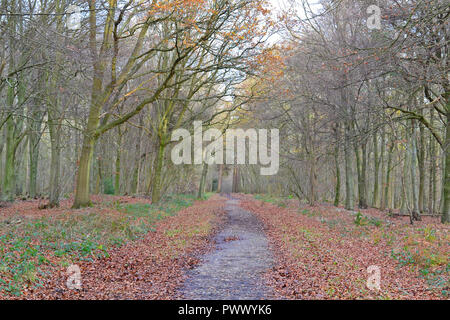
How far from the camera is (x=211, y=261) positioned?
9.22 m

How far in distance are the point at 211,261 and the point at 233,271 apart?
1.17 m

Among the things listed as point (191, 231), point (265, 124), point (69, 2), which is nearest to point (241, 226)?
point (191, 231)

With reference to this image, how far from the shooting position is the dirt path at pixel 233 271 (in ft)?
21.3

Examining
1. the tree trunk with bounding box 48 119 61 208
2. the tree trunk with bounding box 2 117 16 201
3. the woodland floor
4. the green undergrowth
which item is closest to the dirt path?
the woodland floor

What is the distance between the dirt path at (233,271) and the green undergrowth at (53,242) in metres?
2.49

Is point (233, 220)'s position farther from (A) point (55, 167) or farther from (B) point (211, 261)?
(B) point (211, 261)

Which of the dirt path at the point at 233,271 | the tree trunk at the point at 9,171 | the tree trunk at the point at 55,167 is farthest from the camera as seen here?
the tree trunk at the point at 9,171

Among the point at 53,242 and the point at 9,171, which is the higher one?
the point at 9,171

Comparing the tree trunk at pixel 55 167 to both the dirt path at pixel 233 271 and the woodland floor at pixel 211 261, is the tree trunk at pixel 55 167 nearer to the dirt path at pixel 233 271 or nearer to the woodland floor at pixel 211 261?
the woodland floor at pixel 211 261

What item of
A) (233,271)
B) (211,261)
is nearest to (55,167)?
(211,261)

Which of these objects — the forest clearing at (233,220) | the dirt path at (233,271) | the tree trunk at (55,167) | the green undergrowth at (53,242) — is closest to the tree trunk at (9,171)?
the forest clearing at (233,220)

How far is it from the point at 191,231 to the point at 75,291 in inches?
279

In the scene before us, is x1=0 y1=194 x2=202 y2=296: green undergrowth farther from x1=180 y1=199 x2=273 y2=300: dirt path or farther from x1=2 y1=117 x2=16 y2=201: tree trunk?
x1=2 y1=117 x2=16 y2=201: tree trunk
